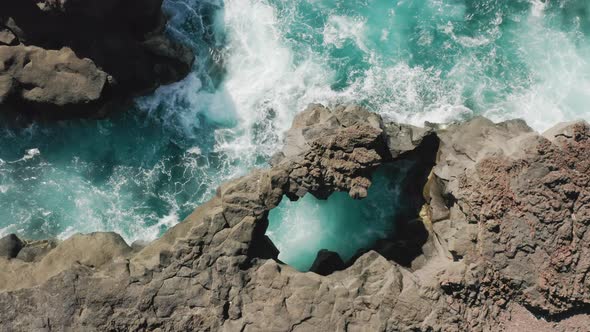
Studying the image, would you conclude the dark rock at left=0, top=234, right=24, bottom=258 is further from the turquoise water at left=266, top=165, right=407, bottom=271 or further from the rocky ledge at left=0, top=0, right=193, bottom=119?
the turquoise water at left=266, top=165, right=407, bottom=271

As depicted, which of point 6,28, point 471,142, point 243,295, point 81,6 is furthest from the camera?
point 6,28

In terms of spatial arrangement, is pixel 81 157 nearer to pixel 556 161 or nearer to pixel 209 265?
pixel 209 265

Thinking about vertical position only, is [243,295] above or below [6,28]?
below

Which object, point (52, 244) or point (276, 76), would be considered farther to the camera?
point (276, 76)

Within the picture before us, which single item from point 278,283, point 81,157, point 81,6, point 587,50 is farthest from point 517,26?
point 81,157

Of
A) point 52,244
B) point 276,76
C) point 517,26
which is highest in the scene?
point 517,26

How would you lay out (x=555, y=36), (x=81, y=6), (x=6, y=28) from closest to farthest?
(x=81, y=6)
(x=6, y=28)
(x=555, y=36)
